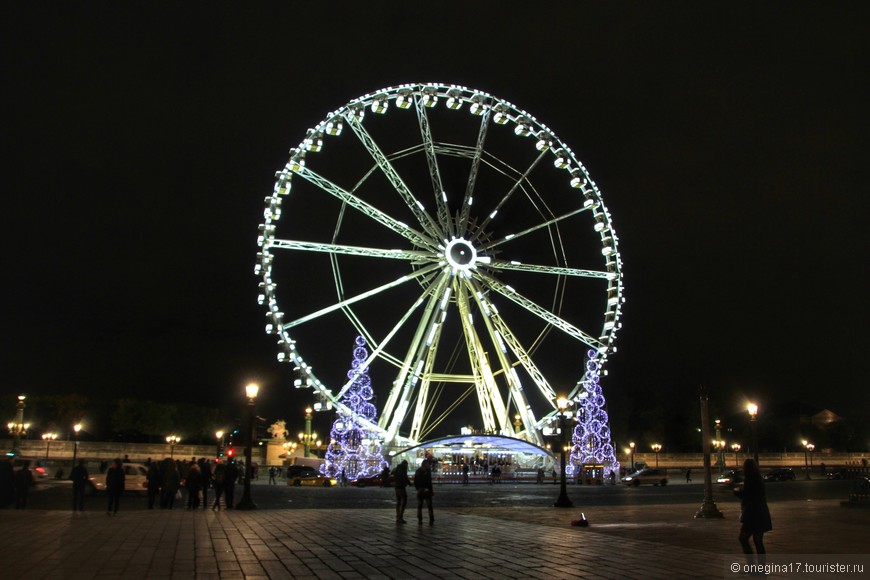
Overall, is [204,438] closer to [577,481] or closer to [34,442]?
[34,442]

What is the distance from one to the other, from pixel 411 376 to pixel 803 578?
28.4 meters

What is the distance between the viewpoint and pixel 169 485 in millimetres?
21062

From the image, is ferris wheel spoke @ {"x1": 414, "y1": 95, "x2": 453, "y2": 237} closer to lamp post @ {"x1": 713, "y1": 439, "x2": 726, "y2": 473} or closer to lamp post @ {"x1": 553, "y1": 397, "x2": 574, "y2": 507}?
lamp post @ {"x1": 553, "y1": 397, "x2": 574, "y2": 507}

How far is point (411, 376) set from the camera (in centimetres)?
3678

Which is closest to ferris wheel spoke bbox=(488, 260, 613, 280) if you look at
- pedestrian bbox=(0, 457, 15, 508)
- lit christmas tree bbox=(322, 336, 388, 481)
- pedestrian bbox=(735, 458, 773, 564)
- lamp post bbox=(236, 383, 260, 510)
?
lit christmas tree bbox=(322, 336, 388, 481)

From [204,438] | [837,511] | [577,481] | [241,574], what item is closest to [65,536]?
[241,574]

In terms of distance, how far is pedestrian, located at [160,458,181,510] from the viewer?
21047 millimetres

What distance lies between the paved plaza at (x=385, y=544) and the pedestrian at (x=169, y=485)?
254 cm

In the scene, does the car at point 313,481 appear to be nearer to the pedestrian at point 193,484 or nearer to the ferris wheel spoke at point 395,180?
the ferris wheel spoke at point 395,180

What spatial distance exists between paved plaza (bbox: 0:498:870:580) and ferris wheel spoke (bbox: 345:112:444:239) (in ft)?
59.9

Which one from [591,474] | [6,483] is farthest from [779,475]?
[6,483]

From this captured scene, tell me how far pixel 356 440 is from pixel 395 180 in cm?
1566

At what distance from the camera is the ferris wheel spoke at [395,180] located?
34.0 metres

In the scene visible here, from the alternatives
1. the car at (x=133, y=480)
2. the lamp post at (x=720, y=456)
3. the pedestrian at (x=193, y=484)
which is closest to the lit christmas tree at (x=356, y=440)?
the car at (x=133, y=480)
